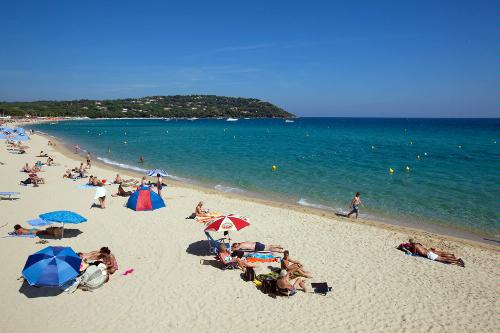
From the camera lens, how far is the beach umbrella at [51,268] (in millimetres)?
7656

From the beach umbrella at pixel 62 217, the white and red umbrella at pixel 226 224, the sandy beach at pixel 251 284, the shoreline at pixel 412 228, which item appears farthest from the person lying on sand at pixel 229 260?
the shoreline at pixel 412 228

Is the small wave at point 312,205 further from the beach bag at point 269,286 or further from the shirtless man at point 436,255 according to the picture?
the beach bag at point 269,286

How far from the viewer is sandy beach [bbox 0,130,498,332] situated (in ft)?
23.6

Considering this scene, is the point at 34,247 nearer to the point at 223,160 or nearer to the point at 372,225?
the point at 372,225

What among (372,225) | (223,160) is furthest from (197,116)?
(372,225)

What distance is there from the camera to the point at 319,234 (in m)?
12.8

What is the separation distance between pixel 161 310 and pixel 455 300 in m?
7.18

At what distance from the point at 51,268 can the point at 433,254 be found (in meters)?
11.0

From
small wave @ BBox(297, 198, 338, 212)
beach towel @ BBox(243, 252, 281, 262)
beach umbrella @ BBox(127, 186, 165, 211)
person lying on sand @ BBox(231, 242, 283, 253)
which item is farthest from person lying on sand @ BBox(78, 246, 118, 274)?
small wave @ BBox(297, 198, 338, 212)

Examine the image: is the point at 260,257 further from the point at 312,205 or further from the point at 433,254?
the point at 312,205

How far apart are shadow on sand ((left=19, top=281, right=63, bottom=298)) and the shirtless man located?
10532mm

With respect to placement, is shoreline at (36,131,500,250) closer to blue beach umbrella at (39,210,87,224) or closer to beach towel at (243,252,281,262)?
beach towel at (243,252,281,262)

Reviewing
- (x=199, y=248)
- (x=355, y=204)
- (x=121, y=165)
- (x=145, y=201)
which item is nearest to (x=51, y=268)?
(x=199, y=248)

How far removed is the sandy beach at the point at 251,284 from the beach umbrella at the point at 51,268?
18.1 inches
